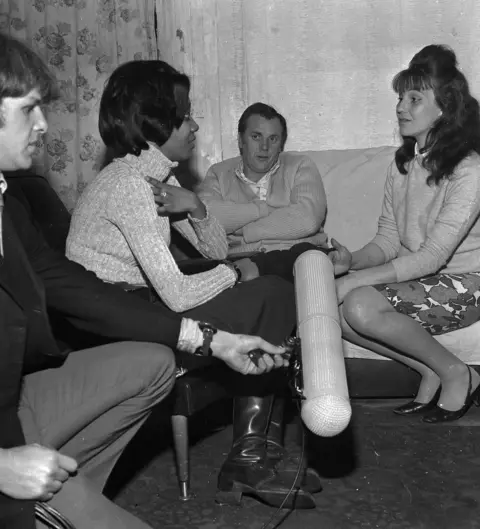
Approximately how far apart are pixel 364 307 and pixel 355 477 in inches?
26.5

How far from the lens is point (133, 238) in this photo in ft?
6.76

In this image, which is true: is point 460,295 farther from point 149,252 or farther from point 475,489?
point 149,252

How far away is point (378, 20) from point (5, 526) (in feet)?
10.0

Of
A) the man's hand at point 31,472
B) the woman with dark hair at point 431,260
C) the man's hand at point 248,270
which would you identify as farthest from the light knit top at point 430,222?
the man's hand at point 31,472

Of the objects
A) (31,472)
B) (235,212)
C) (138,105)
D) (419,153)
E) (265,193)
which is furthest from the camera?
(265,193)

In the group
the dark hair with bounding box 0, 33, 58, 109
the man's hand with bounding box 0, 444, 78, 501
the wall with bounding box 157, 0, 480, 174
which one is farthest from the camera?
the wall with bounding box 157, 0, 480, 174

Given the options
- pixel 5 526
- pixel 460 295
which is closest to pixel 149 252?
pixel 5 526

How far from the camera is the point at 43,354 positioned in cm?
154

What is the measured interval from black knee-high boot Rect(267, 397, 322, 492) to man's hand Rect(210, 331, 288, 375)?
1.87 feet

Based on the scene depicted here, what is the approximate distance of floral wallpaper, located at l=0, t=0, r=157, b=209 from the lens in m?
4.02

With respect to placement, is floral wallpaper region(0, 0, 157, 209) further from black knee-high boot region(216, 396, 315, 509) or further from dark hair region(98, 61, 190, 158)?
black knee-high boot region(216, 396, 315, 509)

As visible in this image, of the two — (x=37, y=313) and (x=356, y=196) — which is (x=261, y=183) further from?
(x=37, y=313)

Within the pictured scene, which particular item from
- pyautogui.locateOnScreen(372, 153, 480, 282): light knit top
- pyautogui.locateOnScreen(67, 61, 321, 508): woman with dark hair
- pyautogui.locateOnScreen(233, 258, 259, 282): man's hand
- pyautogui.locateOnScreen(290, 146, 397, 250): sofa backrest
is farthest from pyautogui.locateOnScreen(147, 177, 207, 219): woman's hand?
pyautogui.locateOnScreen(290, 146, 397, 250): sofa backrest

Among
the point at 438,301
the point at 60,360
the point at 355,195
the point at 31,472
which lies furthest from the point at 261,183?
the point at 31,472
